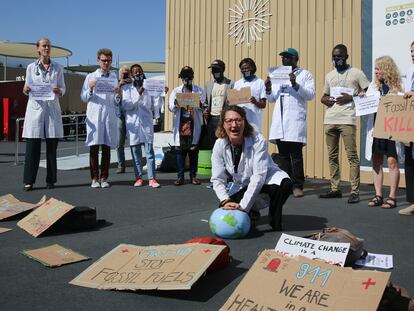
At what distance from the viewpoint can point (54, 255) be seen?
11.3 ft

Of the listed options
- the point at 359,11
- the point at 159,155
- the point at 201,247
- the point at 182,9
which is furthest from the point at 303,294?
the point at 182,9

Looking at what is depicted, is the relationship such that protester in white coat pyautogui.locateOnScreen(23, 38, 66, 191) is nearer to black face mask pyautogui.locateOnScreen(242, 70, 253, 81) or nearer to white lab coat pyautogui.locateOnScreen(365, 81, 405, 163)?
black face mask pyautogui.locateOnScreen(242, 70, 253, 81)

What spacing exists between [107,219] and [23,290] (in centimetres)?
204

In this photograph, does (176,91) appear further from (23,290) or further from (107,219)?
(23,290)

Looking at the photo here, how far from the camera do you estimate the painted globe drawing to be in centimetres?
389

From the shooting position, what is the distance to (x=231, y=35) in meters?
9.16

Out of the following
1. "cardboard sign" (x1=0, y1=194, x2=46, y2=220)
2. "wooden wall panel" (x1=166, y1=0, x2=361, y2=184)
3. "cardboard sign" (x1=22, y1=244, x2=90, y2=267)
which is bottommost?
"cardboard sign" (x1=22, y1=244, x2=90, y2=267)

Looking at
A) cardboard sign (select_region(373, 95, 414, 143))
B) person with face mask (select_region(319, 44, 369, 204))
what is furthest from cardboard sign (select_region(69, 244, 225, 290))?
person with face mask (select_region(319, 44, 369, 204))

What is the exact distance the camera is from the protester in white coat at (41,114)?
6.40 metres

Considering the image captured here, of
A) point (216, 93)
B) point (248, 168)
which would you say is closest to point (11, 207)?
point (248, 168)

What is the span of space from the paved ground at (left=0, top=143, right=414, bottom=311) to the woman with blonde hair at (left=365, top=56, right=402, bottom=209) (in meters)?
0.30

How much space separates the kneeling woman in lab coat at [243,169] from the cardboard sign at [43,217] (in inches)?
55.0

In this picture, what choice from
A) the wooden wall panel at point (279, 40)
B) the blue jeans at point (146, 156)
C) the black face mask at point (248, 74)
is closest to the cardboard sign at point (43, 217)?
the blue jeans at point (146, 156)

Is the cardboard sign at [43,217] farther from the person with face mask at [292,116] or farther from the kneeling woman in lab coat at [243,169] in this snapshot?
the person with face mask at [292,116]
